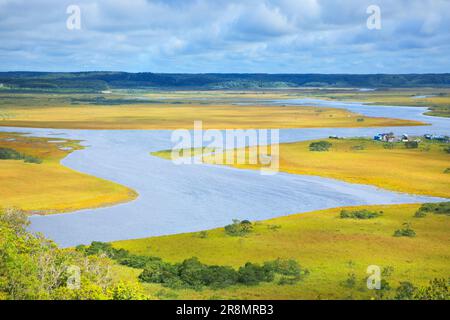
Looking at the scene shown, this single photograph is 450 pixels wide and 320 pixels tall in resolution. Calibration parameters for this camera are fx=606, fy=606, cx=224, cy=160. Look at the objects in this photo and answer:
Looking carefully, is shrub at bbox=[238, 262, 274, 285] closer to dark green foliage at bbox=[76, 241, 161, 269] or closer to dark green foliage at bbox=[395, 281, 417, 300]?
dark green foliage at bbox=[76, 241, 161, 269]

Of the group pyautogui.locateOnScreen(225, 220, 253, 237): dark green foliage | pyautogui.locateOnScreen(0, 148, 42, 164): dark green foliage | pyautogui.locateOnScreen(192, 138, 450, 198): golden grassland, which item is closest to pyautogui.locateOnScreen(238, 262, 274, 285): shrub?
pyautogui.locateOnScreen(225, 220, 253, 237): dark green foliage

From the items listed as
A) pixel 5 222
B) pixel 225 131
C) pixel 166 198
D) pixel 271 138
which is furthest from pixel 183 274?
pixel 225 131

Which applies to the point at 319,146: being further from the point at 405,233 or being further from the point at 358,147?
the point at 405,233

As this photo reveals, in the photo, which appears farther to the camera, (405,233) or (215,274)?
(405,233)

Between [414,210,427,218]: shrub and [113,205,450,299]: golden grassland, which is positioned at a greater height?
[414,210,427,218]: shrub

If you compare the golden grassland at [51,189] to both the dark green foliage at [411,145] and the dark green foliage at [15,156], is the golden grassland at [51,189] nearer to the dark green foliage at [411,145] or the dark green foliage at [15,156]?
the dark green foliage at [15,156]

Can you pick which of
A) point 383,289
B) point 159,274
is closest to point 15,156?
point 159,274
